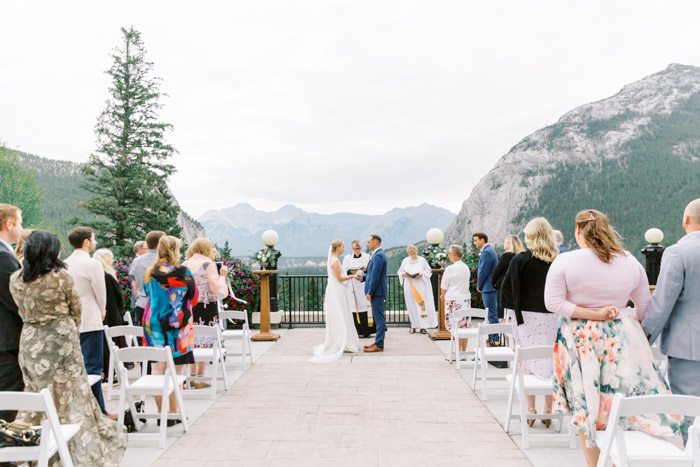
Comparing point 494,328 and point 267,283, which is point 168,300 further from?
point 267,283

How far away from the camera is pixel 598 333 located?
3.06 metres

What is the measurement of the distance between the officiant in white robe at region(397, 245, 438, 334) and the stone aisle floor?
296cm

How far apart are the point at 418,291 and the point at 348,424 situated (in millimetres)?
5996

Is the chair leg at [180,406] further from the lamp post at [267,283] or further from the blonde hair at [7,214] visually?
the lamp post at [267,283]

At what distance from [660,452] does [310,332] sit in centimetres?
890

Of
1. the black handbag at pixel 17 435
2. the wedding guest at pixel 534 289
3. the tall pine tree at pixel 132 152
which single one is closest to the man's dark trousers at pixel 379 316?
the wedding guest at pixel 534 289

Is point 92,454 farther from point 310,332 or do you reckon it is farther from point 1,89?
point 1,89

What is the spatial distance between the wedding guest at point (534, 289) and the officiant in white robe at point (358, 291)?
17.6ft

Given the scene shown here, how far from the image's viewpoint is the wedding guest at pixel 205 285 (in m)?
6.22

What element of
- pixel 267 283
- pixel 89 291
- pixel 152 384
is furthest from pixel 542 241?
pixel 267 283

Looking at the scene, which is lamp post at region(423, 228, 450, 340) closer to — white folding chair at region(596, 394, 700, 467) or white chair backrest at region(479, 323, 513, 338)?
white chair backrest at region(479, 323, 513, 338)

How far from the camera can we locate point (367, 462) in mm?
3955

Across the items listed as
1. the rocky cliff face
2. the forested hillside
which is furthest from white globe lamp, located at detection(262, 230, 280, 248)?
the rocky cliff face

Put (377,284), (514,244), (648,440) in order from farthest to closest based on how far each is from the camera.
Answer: (377,284) < (514,244) < (648,440)
